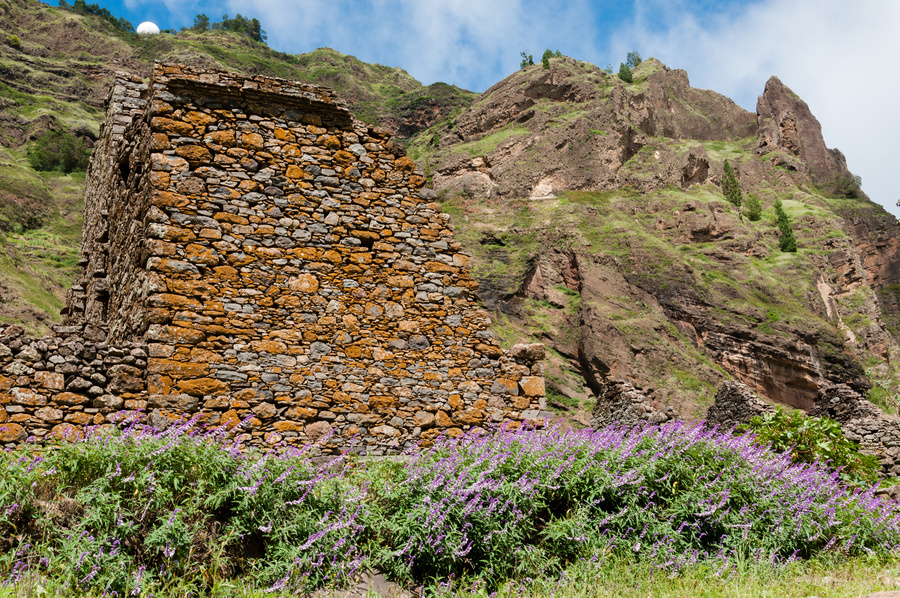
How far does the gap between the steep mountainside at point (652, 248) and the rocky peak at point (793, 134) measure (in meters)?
0.87

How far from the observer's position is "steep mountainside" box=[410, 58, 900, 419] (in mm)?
43688

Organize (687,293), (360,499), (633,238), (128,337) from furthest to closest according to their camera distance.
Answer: (633,238)
(687,293)
(128,337)
(360,499)

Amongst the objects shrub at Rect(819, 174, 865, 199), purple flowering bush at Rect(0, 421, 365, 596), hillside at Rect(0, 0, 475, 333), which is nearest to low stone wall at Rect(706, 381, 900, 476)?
purple flowering bush at Rect(0, 421, 365, 596)

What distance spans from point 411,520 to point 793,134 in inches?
4524

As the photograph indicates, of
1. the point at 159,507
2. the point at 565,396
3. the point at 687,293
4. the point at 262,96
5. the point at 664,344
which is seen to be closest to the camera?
the point at 159,507

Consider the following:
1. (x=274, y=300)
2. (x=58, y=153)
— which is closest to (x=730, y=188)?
(x=58, y=153)

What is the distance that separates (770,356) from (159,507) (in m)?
48.1

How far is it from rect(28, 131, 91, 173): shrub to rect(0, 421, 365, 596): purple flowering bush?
67912 millimetres

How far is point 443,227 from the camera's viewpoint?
347 inches

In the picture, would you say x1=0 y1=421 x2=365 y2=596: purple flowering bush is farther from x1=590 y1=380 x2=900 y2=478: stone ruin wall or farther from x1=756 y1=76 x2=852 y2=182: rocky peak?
x1=756 y1=76 x2=852 y2=182: rocky peak

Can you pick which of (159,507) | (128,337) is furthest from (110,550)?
Result: (128,337)

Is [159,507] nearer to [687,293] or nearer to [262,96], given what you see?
[262,96]

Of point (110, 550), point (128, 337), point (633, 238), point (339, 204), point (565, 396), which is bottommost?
point (565, 396)

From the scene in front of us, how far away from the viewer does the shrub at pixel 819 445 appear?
1087 cm
